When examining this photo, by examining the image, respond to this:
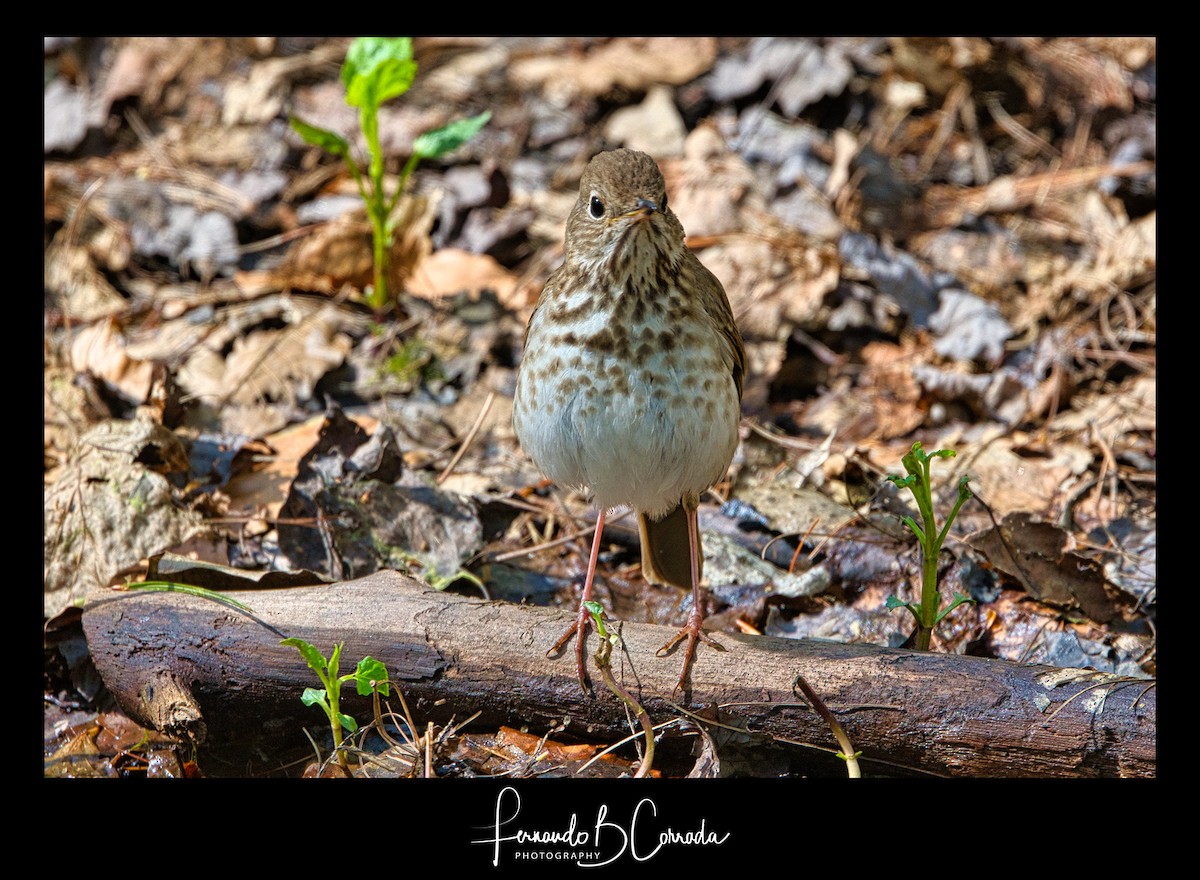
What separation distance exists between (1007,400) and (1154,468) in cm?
78

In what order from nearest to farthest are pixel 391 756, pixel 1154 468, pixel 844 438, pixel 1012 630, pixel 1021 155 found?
pixel 391 756 → pixel 1012 630 → pixel 1154 468 → pixel 844 438 → pixel 1021 155

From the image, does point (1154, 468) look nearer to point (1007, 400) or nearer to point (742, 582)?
point (1007, 400)

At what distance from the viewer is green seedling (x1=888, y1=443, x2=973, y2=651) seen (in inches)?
126

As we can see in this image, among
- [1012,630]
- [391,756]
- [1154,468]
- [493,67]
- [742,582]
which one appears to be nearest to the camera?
[391,756]

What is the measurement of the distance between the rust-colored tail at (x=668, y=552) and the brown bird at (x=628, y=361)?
47 cm

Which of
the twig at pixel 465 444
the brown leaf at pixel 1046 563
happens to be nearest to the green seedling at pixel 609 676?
the brown leaf at pixel 1046 563

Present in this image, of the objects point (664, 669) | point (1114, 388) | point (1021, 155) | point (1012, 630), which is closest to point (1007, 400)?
point (1114, 388)

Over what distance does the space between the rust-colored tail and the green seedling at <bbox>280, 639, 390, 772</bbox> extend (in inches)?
47.8

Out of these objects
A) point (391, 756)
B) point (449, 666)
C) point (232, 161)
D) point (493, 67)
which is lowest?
point (391, 756)

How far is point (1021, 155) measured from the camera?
7020mm

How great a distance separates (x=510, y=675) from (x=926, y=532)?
4.14 ft

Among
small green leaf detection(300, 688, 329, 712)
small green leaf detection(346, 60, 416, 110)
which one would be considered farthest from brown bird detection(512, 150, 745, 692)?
small green leaf detection(346, 60, 416, 110)

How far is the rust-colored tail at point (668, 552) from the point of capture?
404 cm

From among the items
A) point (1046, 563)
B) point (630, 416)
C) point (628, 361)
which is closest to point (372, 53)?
point (628, 361)
